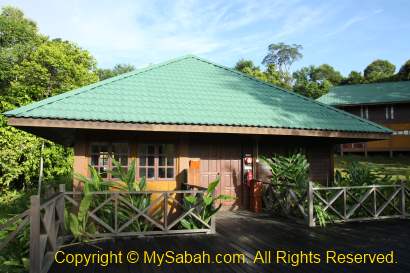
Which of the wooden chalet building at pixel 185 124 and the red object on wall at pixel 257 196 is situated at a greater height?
the wooden chalet building at pixel 185 124

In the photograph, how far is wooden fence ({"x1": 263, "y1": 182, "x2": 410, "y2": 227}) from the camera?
8048 mm

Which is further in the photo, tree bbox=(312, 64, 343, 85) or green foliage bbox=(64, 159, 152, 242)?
tree bbox=(312, 64, 343, 85)

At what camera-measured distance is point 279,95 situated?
11344 millimetres

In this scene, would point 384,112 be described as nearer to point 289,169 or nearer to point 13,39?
point 289,169

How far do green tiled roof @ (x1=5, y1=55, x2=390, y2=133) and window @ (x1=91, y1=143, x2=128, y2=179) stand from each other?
117cm

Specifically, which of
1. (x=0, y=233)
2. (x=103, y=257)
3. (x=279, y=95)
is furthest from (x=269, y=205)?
(x=0, y=233)

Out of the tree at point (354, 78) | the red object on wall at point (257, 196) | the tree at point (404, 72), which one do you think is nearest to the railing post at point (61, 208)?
the red object on wall at point (257, 196)

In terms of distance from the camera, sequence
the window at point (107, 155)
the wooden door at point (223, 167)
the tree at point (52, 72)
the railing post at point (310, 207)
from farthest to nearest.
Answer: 1. the tree at point (52, 72)
2. the wooden door at point (223, 167)
3. the window at point (107, 155)
4. the railing post at point (310, 207)

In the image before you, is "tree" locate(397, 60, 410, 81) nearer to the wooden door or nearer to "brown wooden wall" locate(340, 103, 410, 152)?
"brown wooden wall" locate(340, 103, 410, 152)

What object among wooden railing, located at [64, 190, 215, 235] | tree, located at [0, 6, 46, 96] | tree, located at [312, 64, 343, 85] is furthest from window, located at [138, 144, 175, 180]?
tree, located at [312, 64, 343, 85]

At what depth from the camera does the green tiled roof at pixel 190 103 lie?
8016 millimetres

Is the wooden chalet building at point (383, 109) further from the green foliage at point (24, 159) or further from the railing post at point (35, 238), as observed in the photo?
the railing post at point (35, 238)

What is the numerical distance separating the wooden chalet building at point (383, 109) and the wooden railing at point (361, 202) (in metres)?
18.0

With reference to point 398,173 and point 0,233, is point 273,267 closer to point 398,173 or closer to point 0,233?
point 0,233
